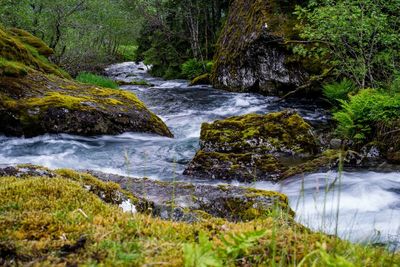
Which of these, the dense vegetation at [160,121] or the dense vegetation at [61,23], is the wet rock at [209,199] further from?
the dense vegetation at [61,23]

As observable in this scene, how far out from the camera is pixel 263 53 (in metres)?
17.9

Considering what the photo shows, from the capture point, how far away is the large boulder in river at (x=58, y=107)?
9.83m

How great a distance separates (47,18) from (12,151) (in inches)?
585

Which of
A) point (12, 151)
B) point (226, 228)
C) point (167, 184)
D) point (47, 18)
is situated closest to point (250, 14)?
point (47, 18)

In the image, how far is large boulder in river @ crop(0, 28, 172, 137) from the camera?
983 centimetres

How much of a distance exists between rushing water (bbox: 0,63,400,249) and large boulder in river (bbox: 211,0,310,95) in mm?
1722

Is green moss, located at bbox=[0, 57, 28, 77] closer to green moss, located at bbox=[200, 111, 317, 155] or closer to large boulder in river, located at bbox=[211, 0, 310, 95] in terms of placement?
green moss, located at bbox=[200, 111, 317, 155]

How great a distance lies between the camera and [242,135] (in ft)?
29.7

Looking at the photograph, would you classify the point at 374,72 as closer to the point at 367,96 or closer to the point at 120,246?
the point at 367,96

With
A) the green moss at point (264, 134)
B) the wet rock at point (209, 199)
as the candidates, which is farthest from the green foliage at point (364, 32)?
the wet rock at point (209, 199)

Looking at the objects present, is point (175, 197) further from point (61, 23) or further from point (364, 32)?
point (61, 23)

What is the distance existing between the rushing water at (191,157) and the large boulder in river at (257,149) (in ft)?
1.22

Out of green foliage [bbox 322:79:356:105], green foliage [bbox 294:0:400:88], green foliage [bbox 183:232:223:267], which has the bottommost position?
green foliage [bbox 183:232:223:267]

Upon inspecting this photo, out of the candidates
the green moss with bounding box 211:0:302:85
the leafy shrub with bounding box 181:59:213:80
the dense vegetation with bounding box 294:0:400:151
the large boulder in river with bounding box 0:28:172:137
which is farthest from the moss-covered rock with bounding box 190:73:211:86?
the large boulder in river with bounding box 0:28:172:137
